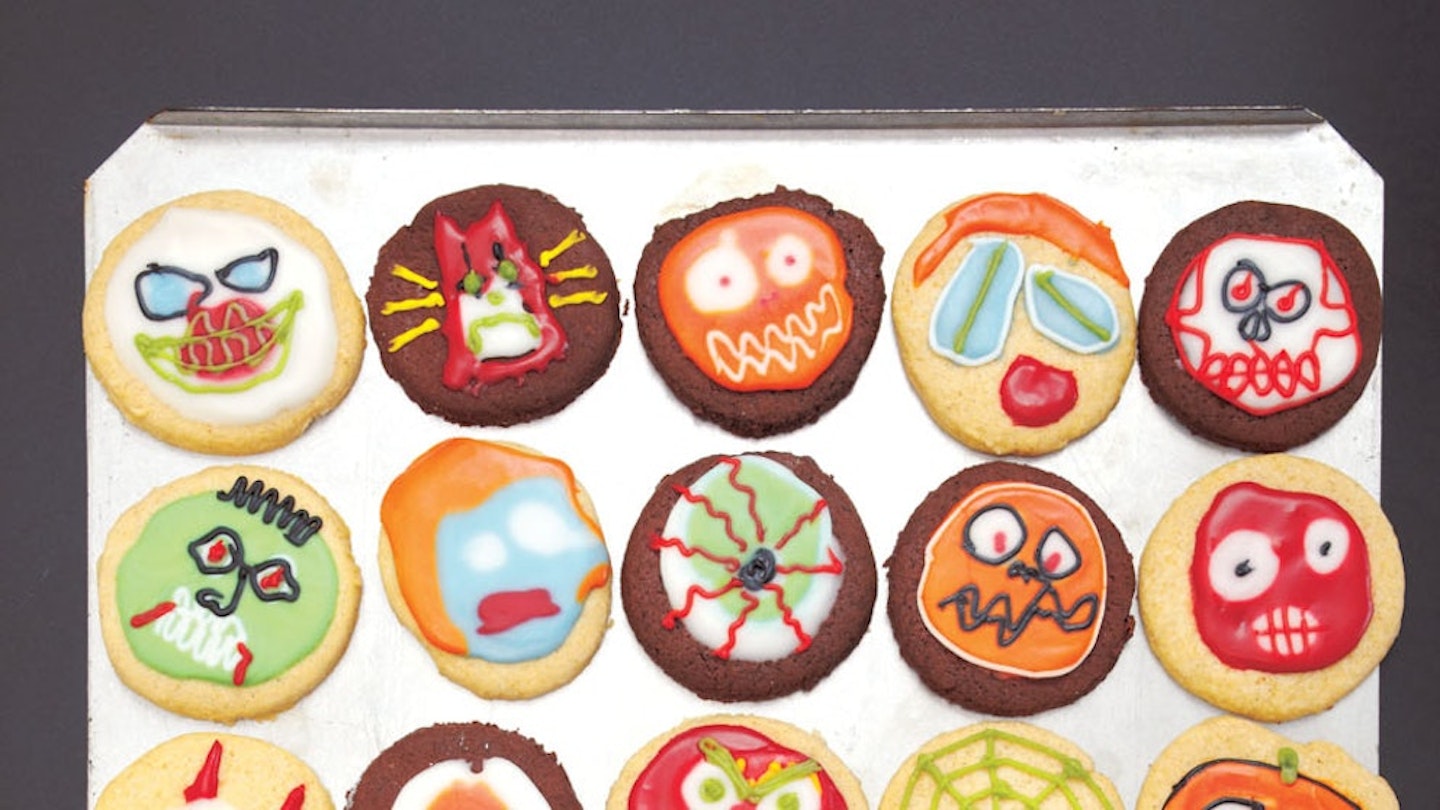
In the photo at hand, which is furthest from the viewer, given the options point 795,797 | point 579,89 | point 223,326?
point 579,89

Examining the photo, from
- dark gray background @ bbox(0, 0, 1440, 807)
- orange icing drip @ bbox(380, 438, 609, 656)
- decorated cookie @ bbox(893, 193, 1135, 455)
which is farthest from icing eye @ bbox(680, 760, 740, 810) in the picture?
dark gray background @ bbox(0, 0, 1440, 807)

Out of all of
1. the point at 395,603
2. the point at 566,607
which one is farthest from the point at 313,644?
the point at 566,607

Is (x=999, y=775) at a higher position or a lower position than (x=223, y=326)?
lower

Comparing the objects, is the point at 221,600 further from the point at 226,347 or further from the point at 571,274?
the point at 571,274

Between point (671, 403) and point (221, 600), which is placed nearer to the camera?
point (221, 600)

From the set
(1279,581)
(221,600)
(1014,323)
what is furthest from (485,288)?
(1279,581)

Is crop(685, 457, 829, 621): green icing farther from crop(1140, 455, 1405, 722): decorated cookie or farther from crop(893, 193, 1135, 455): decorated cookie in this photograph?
crop(1140, 455, 1405, 722): decorated cookie

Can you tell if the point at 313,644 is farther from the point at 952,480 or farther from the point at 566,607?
the point at 952,480
